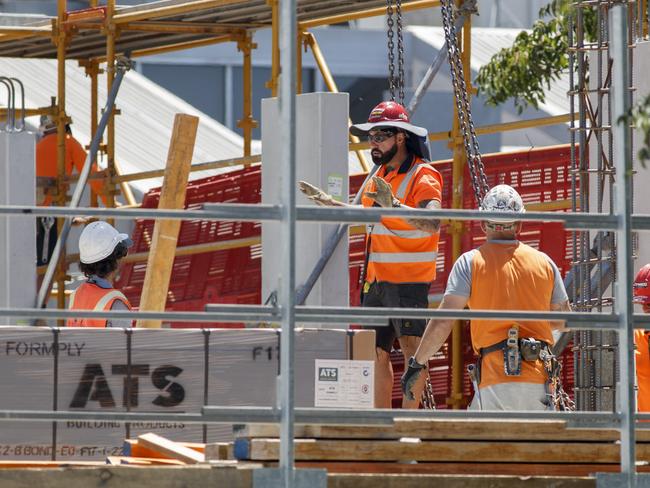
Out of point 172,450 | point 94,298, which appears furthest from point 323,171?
point 172,450

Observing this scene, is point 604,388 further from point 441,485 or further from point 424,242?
point 441,485

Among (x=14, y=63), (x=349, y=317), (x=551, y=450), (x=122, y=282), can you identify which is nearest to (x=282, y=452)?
(x=349, y=317)

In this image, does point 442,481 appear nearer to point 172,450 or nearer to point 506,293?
point 172,450

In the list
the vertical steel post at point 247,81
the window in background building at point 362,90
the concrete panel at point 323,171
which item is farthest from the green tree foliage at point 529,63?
the window in background building at point 362,90

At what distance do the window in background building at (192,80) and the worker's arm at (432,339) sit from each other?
2590 centimetres

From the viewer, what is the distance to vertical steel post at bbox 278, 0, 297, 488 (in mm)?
5918

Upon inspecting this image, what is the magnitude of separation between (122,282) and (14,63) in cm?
1165

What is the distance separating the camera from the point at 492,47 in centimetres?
3159

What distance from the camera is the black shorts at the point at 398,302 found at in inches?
373

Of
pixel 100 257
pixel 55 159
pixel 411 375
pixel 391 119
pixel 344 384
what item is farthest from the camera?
pixel 55 159

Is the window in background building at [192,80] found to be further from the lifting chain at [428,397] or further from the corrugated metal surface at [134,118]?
the lifting chain at [428,397]

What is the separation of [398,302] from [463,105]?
68.7 inches

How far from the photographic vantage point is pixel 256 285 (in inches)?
526

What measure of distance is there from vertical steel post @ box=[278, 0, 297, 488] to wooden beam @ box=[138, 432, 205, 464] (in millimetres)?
840
